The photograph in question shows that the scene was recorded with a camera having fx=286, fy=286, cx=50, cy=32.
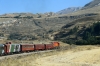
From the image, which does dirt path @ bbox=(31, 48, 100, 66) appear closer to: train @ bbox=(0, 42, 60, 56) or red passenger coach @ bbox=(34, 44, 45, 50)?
train @ bbox=(0, 42, 60, 56)

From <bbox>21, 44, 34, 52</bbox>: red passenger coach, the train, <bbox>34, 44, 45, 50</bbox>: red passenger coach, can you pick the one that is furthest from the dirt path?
<bbox>34, 44, 45, 50</bbox>: red passenger coach

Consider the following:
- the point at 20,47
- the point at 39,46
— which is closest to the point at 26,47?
the point at 20,47

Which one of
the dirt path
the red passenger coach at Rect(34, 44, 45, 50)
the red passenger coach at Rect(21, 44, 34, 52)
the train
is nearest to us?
the dirt path

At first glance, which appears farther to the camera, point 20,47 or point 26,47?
point 26,47

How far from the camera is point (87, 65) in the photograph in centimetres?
4447

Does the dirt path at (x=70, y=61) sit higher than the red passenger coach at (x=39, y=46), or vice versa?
the dirt path at (x=70, y=61)

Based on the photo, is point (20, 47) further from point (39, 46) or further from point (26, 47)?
point (39, 46)

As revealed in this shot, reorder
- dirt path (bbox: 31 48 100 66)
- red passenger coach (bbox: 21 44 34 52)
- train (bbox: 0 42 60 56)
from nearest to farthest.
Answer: dirt path (bbox: 31 48 100 66) < train (bbox: 0 42 60 56) < red passenger coach (bbox: 21 44 34 52)

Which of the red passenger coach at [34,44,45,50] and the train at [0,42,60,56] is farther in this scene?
the red passenger coach at [34,44,45,50]

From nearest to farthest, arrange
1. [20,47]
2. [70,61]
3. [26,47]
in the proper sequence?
[70,61] < [20,47] < [26,47]

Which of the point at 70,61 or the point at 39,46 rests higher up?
the point at 70,61

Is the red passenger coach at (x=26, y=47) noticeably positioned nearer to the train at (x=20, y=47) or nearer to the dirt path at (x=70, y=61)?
the train at (x=20, y=47)

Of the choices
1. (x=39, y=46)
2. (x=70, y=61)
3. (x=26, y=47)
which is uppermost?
(x=70, y=61)

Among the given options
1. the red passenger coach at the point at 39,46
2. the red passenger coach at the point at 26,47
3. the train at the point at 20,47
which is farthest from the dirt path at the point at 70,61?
the red passenger coach at the point at 39,46
